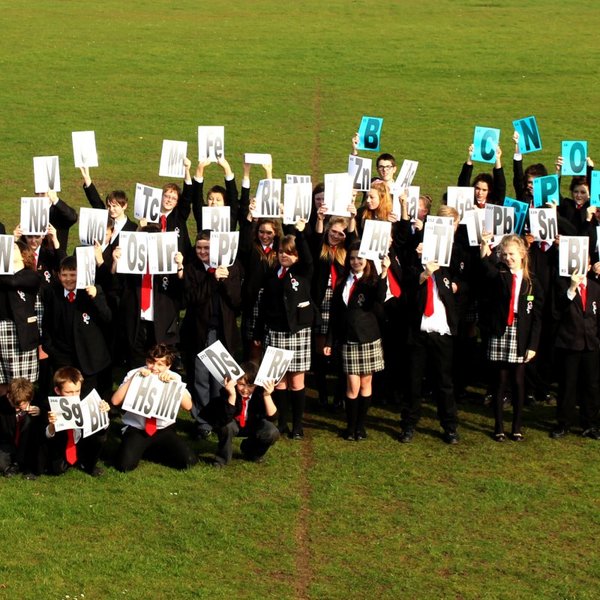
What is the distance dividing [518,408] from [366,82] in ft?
70.7

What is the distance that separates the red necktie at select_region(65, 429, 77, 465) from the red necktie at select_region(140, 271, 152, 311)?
5.45ft

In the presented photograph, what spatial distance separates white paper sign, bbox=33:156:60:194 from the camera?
14484 millimetres

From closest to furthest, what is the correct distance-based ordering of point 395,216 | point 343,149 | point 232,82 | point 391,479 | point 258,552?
point 258,552 → point 391,479 → point 395,216 → point 343,149 → point 232,82

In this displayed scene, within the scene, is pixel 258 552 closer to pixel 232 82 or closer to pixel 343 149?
pixel 343 149

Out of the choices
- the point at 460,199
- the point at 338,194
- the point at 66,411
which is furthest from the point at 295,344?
the point at 460,199

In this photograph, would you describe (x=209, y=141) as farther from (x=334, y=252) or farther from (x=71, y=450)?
(x=71, y=450)

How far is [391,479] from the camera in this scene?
1245 centimetres

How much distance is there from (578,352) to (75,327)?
197 inches

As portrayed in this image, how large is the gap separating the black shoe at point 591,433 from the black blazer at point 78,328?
4861 mm

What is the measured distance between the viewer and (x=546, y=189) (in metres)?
14.5

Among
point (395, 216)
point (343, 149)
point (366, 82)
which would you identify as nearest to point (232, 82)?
point (366, 82)

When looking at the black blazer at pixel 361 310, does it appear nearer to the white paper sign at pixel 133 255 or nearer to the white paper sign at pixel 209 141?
the white paper sign at pixel 133 255

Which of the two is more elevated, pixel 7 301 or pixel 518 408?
pixel 7 301

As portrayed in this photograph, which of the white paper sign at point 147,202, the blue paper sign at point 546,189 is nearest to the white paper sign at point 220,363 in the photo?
the white paper sign at point 147,202
